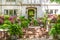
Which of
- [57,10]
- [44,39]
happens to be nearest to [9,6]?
[57,10]

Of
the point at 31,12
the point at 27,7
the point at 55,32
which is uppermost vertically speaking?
the point at 27,7

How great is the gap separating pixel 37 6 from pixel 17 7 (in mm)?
2116

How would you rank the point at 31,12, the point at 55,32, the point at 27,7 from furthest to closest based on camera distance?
1. the point at 31,12
2. the point at 27,7
3. the point at 55,32

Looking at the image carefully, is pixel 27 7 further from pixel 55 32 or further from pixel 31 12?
pixel 55 32

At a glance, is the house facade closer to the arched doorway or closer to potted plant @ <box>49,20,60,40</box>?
the arched doorway

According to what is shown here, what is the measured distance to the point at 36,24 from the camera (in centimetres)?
2016

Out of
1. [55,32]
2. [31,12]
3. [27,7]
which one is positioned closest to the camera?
[55,32]

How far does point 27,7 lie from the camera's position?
24.1m

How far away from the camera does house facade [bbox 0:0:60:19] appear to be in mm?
24000

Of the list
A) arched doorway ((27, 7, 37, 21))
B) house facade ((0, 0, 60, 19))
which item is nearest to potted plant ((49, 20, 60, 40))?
house facade ((0, 0, 60, 19))

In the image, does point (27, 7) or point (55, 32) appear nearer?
point (55, 32)

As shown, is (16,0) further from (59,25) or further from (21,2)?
(59,25)

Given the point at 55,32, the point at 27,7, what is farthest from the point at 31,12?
the point at 55,32

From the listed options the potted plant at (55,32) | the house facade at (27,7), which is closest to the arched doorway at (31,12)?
the house facade at (27,7)
